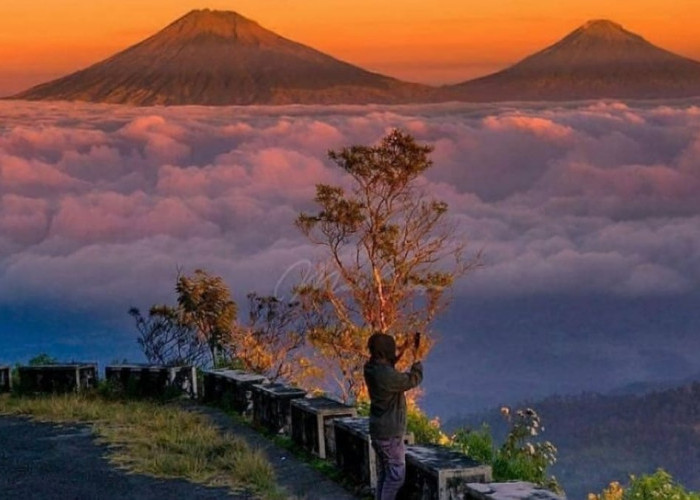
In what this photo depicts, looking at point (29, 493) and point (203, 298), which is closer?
point (29, 493)

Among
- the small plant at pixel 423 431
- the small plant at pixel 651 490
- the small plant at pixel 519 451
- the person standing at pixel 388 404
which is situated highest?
the person standing at pixel 388 404

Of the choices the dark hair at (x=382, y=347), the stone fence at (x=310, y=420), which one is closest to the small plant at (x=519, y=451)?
the stone fence at (x=310, y=420)

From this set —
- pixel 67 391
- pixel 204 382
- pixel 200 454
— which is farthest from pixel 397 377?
pixel 67 391

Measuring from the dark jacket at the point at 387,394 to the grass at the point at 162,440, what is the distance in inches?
77.6

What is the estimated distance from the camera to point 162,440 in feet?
50.5

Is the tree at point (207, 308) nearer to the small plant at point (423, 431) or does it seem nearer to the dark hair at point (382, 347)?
the small plant at point (423, 431)

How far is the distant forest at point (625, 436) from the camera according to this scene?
431ft

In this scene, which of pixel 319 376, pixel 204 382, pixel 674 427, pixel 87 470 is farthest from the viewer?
pixel 674 427

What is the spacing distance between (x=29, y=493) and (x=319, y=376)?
57.3ft

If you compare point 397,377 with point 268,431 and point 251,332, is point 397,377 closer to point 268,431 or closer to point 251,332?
point 268,431

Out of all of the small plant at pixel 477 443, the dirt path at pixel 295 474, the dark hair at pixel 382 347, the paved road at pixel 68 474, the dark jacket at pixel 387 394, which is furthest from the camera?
the small plant at pixel 477 443

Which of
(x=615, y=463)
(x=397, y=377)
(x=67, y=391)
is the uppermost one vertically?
(x=397, y=377)

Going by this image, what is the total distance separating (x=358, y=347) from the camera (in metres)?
31.5

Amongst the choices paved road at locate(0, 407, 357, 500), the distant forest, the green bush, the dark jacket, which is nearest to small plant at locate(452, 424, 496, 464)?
the green bush
